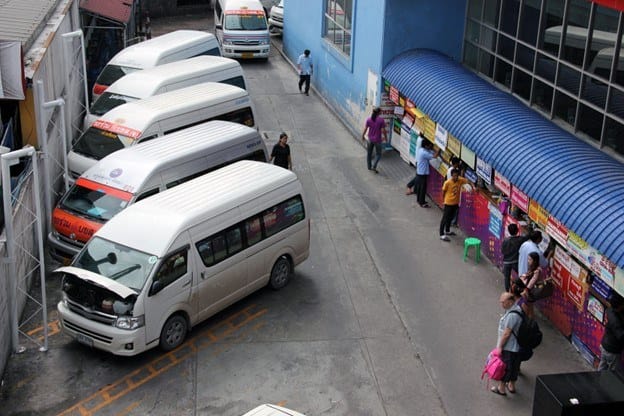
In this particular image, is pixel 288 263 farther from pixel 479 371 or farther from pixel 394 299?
pixel 479 371

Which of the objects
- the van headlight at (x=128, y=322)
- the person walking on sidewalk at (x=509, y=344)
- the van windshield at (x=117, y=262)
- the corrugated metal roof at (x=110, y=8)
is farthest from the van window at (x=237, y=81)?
the person walking on sidewalk at (x=509, y=344)

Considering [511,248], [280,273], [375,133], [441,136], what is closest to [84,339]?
[280,273]

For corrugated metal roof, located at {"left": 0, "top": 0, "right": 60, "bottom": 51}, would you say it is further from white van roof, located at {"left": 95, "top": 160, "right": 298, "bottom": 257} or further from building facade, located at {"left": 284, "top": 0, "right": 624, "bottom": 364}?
building facade, located at {"left": 284, "top": 0, "right": 624, "bottom": 364}

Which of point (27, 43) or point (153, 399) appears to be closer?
point (153, 399)

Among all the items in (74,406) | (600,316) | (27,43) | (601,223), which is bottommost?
(74,406)

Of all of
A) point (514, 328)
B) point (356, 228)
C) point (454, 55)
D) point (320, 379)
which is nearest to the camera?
point (514, 328)

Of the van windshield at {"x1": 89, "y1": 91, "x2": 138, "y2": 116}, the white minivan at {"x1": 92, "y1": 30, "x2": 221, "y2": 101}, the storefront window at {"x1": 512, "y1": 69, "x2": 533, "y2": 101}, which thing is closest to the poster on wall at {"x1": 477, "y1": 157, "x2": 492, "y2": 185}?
the storefront window at {"x1": 512, "y1": 69, "x2": 533, "y2": 101}

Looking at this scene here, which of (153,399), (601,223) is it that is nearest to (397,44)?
(601,223)

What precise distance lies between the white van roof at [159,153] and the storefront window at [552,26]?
6036 millimetres

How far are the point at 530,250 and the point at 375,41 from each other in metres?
9.30

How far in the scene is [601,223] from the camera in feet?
38.4

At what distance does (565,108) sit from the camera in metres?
15.2

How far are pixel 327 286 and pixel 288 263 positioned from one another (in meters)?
0.85

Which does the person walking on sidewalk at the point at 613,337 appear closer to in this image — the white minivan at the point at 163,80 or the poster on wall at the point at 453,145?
the poster on wall at the point at 453,145
